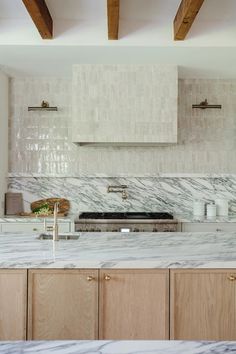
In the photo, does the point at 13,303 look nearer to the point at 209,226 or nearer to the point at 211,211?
the point at 209,226

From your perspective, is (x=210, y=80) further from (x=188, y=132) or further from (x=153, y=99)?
(x=153, y=99)

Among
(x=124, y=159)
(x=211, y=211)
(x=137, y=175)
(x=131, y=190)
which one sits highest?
(x=124, y=159)

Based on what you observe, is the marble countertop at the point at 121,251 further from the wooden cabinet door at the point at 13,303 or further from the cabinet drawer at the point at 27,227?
the cabinet drawer at the point at 27,227

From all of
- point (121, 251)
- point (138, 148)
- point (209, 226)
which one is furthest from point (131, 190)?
point (121, 251)

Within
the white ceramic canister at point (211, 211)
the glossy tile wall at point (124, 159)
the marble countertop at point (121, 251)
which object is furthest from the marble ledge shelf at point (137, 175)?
the marble countertop at point (121, 251)

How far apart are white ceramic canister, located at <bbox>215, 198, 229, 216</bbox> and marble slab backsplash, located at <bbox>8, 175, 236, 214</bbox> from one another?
0.18 m

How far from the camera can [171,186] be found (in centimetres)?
466

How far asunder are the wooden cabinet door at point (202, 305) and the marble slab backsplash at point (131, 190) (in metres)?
2.65

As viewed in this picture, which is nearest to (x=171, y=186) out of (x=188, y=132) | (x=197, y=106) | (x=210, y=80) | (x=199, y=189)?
(x=199, y=189)

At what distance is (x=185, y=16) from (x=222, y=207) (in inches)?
90.3

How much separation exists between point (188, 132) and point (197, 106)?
324 millimetres

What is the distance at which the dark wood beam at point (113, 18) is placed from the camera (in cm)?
279

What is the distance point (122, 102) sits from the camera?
13.5 ft

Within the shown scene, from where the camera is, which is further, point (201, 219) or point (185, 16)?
point (201, 219)
